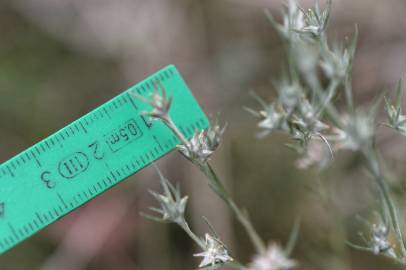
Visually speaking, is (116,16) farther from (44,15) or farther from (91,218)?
(91,218)

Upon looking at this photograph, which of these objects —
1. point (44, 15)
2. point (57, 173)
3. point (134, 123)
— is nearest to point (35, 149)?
point (57, 173)

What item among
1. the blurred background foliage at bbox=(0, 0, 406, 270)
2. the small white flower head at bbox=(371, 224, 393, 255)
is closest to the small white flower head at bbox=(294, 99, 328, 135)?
the small white flower head at bbox=(371, 224, 393, 255)

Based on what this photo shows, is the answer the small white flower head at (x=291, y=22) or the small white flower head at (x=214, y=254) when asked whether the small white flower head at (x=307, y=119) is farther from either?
the small white flower head at (x=214, y=254)

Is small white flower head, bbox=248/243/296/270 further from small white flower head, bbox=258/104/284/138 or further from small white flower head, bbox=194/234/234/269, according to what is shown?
small white flower head, bbox=258/104/284/138

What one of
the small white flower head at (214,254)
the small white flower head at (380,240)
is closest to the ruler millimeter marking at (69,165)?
the small white flower head at (214,254)

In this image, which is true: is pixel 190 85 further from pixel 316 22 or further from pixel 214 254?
pixel 214 254
